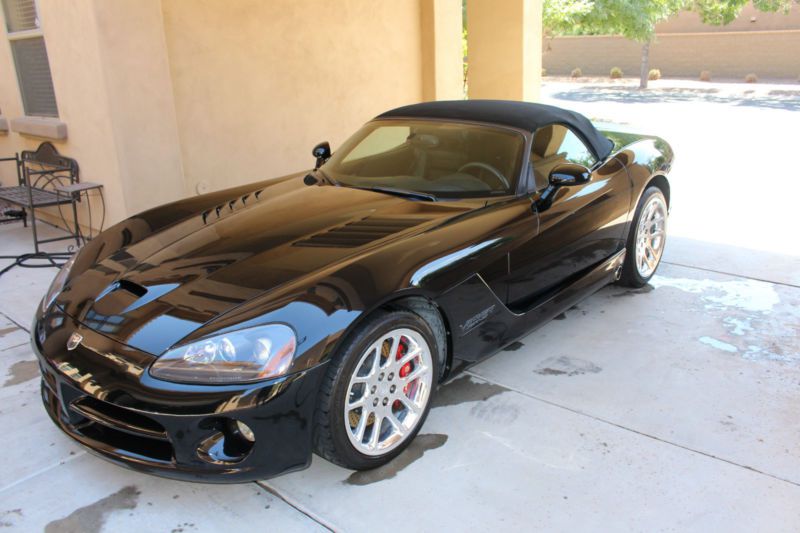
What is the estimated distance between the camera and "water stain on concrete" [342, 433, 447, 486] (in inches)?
102

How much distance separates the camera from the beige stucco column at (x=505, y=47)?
8906mm

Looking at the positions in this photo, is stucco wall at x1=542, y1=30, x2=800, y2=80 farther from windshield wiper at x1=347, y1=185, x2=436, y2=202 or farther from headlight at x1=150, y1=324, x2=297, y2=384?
headlight at x1=150, y1=324, x2=297, y2=384

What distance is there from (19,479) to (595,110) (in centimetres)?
1831

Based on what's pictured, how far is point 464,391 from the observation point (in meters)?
3.23

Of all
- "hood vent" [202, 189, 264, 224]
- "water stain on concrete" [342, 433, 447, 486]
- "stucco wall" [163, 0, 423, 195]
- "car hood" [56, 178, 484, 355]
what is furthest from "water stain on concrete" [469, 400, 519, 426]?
"stucco wall" [163, 0, 423, 195]

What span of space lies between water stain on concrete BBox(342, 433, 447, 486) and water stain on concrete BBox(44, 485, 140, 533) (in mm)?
830

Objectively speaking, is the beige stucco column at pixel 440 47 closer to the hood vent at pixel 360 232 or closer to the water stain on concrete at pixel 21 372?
the hood vent at pixel 360 232

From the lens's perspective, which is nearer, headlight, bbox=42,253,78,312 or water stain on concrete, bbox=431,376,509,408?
headlight, bbox=42,253,78,312

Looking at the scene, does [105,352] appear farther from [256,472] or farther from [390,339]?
[390,339]

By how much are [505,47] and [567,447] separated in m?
7.43

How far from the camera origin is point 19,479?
2617mm

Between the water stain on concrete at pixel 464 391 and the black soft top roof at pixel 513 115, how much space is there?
1.39m

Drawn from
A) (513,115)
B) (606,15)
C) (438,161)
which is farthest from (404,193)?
(606,15)

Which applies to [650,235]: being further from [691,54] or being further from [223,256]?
[691,54]
